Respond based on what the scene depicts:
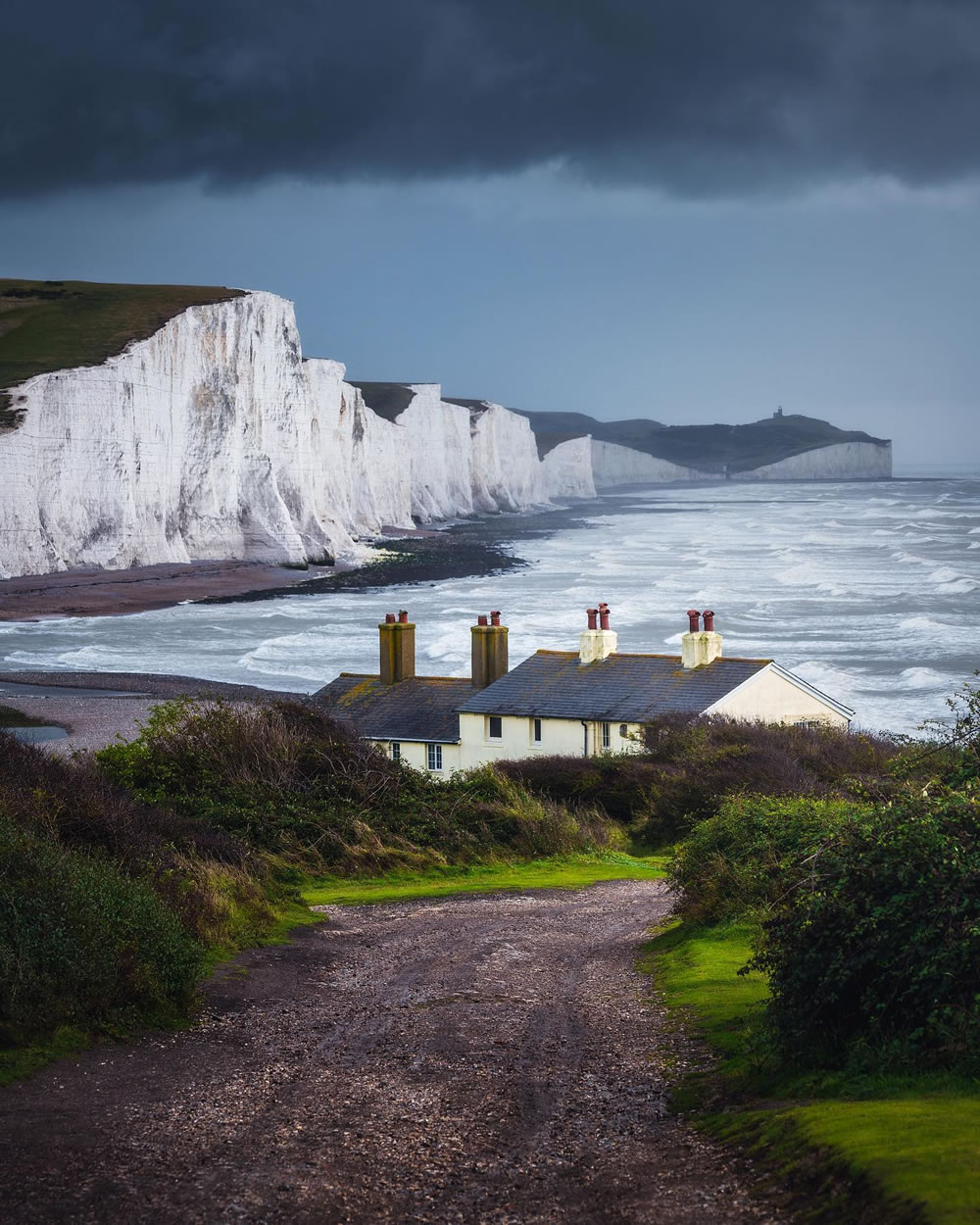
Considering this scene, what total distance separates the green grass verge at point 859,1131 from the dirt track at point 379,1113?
11.7 inches

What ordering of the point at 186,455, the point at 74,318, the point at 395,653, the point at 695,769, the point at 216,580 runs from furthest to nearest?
the point at 74,318 < the point at 186,455 < the point at 216,580 < the point at 395,653 < the point at 695,769

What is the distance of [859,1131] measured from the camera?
6.70 meters

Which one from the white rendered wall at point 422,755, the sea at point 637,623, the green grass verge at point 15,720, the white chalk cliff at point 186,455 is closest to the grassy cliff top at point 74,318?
the white chalk cliff at point 186,455

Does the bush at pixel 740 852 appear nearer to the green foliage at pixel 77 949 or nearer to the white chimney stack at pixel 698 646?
the green foliage at pixel 77 949

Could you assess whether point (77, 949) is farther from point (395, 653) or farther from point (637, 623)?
point (637, 623)

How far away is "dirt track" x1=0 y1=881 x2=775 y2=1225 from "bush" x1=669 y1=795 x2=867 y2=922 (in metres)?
1.48

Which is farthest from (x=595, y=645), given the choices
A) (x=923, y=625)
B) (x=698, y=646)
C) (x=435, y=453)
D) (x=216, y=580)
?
(x=435, y=453)

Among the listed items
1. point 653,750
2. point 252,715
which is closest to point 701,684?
point 653,750

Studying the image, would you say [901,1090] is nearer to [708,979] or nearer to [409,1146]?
[409,1146]

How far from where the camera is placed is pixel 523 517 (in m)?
180

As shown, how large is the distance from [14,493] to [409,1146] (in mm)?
71634

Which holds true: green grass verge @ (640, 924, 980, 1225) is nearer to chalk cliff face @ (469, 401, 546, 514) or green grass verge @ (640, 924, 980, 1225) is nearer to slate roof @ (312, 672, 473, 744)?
slate roof @ (312, 672, 473, 744)

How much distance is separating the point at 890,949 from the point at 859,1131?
4.77 ft

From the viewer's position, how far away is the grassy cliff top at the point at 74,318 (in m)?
82.1
